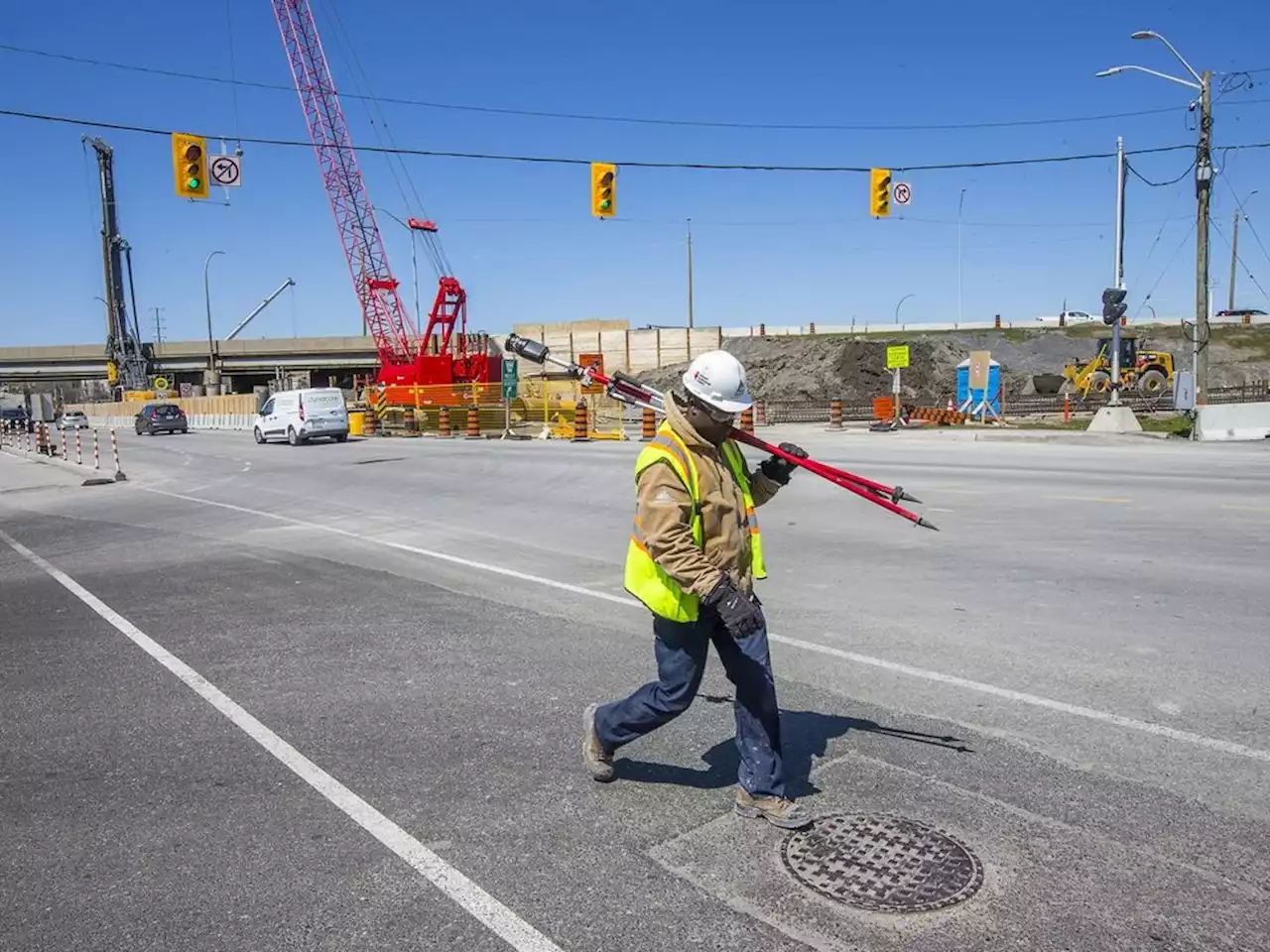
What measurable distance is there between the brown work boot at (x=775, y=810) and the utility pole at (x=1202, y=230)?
971 inches

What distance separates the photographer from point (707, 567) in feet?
11.6

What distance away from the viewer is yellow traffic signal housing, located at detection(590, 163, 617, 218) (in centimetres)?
2267

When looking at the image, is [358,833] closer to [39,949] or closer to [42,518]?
[39,949]

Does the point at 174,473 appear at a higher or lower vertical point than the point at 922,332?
lower

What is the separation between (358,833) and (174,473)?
830 inches

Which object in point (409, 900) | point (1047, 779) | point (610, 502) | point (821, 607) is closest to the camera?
point (409, 900)

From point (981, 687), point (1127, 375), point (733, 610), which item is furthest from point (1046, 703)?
point (1127, 375)

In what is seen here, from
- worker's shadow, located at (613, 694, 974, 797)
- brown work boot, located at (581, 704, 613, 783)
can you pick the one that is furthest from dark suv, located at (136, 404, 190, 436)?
brown work boot, located at (581, 704, 613, 783)

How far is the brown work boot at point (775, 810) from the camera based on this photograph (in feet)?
12.0

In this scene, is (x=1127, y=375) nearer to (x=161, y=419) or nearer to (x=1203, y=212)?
(x=1203, y=212)

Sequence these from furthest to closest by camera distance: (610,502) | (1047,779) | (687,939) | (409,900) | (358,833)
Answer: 1. (610,502)
2. (1047,779)
3. (358,833)
4. (409,900)
5. (687,939)

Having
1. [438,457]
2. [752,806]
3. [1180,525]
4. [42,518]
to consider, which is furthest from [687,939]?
[438,457]

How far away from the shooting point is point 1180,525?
10414mm

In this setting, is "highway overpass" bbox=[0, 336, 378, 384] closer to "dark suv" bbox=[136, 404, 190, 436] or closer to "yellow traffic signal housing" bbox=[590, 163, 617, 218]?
"dark suv" bbox=[136, 404, 190, 436]
